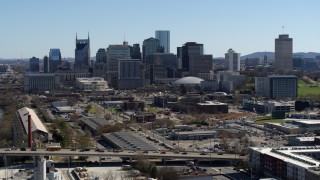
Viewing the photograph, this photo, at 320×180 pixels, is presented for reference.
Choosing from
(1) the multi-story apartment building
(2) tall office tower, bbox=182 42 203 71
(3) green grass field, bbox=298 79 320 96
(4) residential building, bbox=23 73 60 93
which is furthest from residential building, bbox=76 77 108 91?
(3) green grass field, bbox=298 79 320 96

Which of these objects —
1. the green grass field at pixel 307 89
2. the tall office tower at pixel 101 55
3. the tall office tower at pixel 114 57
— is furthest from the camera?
the tall office tower at pixel 101 55

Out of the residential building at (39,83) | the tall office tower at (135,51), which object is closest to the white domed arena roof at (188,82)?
the residential building at (39,83)

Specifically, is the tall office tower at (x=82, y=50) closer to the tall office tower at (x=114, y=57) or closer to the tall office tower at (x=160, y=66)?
the tall office tower at (x=114, y=57)

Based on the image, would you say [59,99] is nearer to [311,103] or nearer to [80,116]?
[80,116]

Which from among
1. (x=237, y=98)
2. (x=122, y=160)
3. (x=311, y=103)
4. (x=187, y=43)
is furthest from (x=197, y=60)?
(x=122, y=160)

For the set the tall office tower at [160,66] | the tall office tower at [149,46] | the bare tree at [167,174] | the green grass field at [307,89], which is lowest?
the bare tree at [167,174]

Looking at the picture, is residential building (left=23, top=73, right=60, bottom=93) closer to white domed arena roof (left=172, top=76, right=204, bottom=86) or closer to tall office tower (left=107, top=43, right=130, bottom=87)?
tall office tower (left=107, top=43, right=130, bottom=87)

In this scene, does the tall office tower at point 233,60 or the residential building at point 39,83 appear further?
the tall office tower at point 233,60
